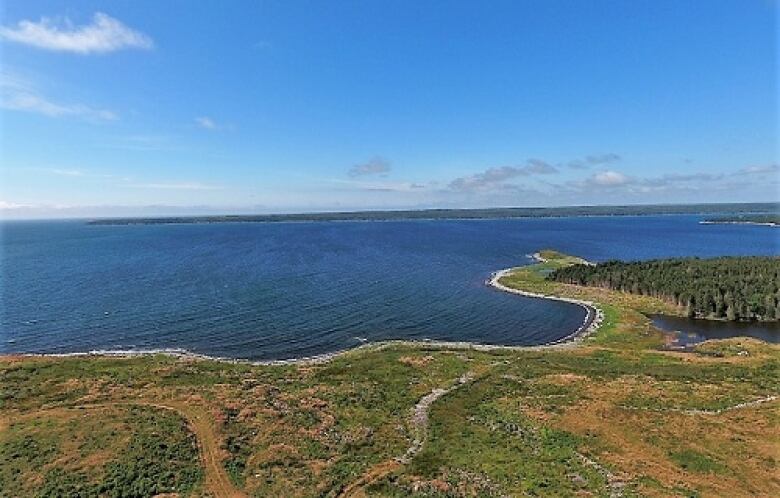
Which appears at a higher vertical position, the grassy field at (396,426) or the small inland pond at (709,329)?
the grassy field at (396,426)

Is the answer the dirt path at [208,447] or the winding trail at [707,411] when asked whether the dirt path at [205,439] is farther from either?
the winding trail at [707,411]

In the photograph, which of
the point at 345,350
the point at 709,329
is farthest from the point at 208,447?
the point at 709,329

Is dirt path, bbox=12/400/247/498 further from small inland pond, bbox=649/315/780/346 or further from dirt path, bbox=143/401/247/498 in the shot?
small inland pond, bbox=649/315/780/346

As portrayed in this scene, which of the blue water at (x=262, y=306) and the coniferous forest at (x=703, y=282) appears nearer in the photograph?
the blue water at (x=262, y=306)

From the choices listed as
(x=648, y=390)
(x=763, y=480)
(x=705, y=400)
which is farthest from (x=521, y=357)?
(x=763, y=480)

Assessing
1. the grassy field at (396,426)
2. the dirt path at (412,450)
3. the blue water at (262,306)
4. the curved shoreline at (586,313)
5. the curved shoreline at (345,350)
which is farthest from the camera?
the curved shoreline at (586,313)

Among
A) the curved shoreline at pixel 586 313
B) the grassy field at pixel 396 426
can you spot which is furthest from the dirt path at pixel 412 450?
the curved shoreline at pixel 586 313

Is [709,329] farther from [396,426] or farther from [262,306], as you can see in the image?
[262,306]

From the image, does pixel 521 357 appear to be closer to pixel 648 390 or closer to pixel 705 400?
pixel 648 390
